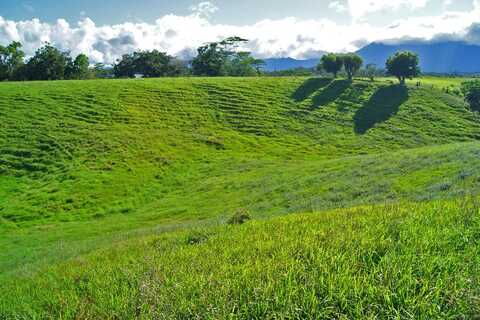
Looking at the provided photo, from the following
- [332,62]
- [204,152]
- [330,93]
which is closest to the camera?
[204,152]

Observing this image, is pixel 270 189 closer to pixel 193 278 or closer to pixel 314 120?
pixel 193 278

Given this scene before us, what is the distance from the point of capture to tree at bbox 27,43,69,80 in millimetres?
98062

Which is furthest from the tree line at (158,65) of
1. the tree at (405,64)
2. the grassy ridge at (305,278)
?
the grassy ridge at (305,278)

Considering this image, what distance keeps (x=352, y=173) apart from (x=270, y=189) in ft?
23.8

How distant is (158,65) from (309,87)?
59458 mm

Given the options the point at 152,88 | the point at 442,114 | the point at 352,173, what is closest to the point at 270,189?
the point at 352,173

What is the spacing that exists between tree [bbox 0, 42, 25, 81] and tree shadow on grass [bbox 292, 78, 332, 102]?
7668 centimetres

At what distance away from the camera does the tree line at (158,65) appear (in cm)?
9356

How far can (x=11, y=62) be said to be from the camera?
104 m

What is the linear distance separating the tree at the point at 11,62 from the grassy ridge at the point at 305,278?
111966 millimetres

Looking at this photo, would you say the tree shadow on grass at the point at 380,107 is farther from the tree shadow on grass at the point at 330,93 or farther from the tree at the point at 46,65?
the tree at the point at 46,65

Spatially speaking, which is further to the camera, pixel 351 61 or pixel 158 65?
pixel 158 65

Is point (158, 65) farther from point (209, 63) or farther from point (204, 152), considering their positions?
point (204, 152)

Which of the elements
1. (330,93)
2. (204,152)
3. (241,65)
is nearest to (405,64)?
(330,93)
